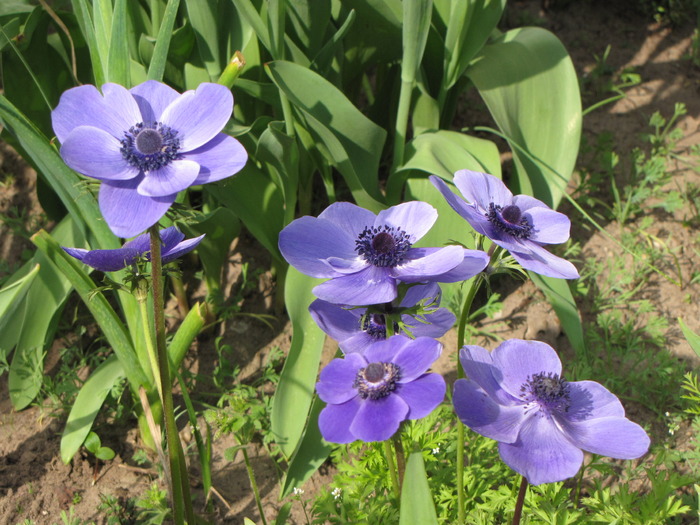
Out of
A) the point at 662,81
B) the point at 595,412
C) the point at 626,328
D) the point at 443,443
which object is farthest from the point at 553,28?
the point at 595,412

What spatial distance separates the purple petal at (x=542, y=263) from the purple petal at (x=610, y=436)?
21cm

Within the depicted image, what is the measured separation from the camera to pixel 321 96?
1.81 metres

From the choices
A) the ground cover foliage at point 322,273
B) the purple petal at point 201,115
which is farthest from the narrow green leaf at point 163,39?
the purple petal at point 201,115

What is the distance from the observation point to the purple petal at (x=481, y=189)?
1.10m

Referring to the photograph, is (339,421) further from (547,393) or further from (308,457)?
(308,457)

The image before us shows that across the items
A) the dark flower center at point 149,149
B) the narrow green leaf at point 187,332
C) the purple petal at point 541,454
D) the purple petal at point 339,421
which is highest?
the dark flower center at point 149,149

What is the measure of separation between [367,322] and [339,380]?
0.52 feet

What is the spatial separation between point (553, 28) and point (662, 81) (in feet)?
1.74

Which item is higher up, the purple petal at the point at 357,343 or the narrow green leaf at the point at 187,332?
the purple petal at the point at 357,343

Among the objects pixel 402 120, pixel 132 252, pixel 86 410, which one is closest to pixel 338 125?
pixel 402 120

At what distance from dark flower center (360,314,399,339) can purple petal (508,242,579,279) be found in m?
0.21

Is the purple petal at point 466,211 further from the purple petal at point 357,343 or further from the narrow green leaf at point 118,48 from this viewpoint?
the narrow green leaf at point 118,48

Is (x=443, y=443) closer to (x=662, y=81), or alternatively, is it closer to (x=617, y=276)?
(x=617, y=276)

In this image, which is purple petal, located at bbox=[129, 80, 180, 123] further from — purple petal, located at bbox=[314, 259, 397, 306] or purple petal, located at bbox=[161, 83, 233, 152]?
purple petal, located at bbox=[314, 259, 397, 306]
